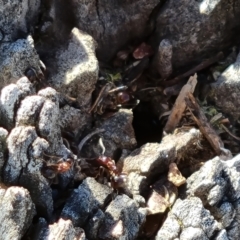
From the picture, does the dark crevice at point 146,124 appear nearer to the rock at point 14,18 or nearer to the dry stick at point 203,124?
the dry stick at point 203,124

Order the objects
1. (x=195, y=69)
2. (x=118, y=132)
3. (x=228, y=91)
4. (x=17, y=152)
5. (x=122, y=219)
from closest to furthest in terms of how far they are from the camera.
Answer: (x=17, y=152) < (x=122, y=219) < (x=118, y=132) < (x=228, y=91) < (x=195, y=69)

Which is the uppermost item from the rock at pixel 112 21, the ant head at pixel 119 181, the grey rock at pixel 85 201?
the rock at pixel 112 21

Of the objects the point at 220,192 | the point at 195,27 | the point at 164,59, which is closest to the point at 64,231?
the point at 220,192

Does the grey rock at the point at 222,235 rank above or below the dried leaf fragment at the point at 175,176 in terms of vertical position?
below

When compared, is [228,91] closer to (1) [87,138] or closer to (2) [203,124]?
(2) [203,124]

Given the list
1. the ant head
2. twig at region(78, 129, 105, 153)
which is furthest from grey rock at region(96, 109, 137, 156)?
the ant head

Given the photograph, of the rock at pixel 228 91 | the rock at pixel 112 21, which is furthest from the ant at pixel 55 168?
the rock at pixel 228 91

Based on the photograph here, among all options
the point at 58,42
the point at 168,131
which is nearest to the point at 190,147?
the point at 168,131
